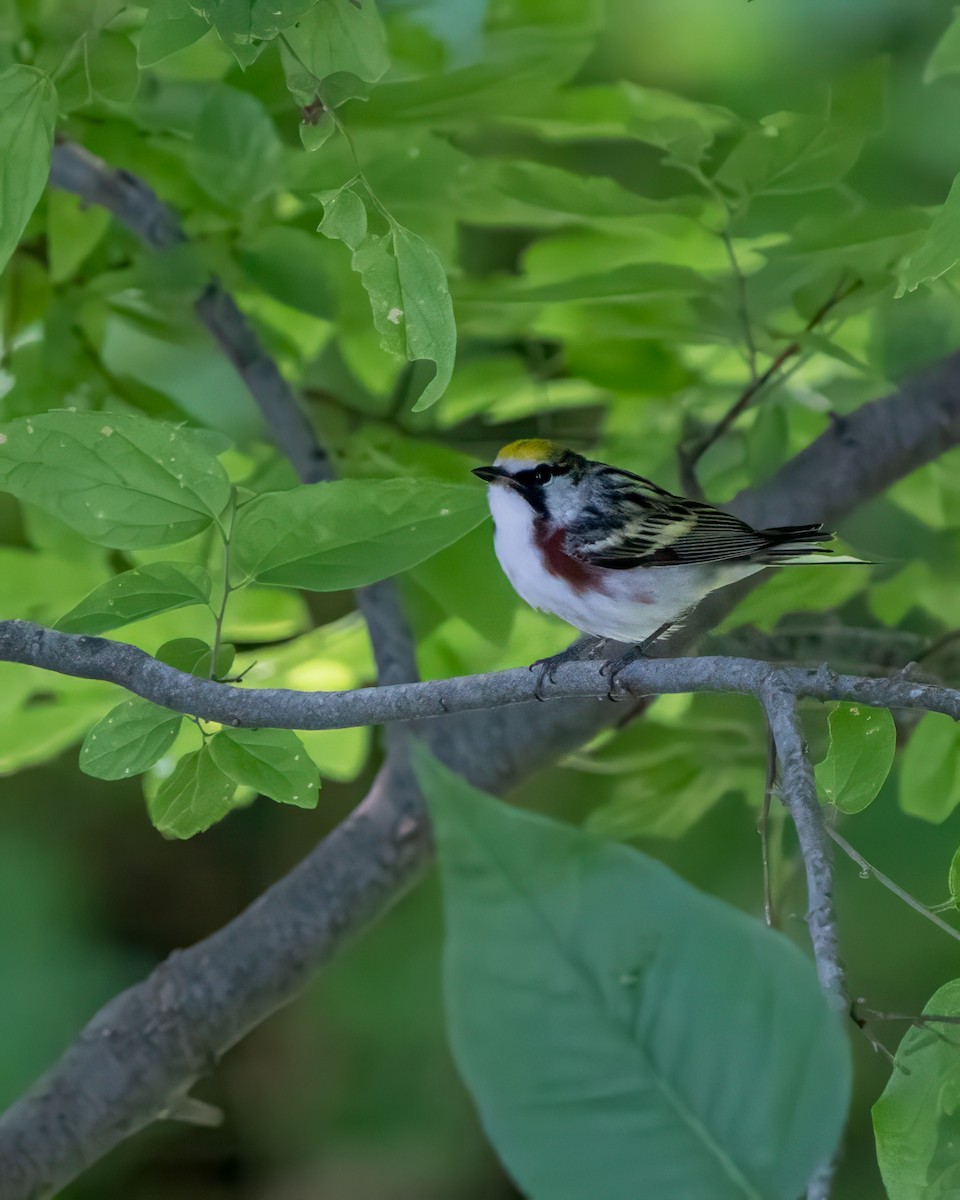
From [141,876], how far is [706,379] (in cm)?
69

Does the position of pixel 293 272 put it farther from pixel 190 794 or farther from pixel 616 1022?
pixel 616 1022

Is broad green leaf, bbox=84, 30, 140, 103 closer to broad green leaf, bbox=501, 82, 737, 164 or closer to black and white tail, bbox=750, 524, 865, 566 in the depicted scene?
broad green leaf, bbox=501, 82, 737, 164

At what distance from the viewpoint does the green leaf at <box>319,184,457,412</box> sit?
0.95 feet

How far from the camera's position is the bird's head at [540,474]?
54cm

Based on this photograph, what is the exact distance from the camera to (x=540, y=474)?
552mm

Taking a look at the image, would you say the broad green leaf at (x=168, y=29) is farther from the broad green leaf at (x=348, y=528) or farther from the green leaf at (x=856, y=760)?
the green leaf at (x=856, y=760)

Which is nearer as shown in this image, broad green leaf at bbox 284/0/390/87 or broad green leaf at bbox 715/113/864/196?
broad green leaf at bbox 284/0/390/87

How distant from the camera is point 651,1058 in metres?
0.18

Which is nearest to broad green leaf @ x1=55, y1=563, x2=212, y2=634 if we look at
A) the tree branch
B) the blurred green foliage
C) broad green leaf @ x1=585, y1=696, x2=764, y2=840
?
the blurred green foliage

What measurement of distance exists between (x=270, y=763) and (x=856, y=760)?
15 centimetres

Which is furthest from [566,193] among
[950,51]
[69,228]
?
[69,228]

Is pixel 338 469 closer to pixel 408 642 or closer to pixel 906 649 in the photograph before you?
pixel 408 642

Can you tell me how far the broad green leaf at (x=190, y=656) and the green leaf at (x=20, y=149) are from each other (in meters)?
0.12

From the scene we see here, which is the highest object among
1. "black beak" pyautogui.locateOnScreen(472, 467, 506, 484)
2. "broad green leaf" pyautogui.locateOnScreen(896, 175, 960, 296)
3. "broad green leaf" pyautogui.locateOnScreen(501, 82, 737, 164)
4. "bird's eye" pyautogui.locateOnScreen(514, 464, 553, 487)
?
"broad green leaf" pyautogui.locateOnScreen(896, 175, 960, 296)
